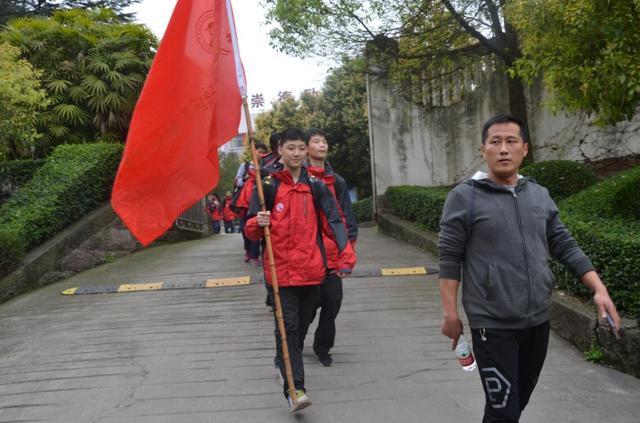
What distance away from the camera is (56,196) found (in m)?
11.1

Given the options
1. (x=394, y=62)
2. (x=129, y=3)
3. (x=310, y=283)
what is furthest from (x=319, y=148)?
(x=129, y=3)

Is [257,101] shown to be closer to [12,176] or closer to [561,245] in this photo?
[12,176]

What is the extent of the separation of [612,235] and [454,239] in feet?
9.53

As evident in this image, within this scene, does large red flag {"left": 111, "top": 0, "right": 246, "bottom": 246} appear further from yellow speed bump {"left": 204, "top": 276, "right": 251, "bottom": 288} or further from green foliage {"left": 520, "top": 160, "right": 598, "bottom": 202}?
green foliage {"left": 520, "top": 160, "right": 598, "bottom": 202}

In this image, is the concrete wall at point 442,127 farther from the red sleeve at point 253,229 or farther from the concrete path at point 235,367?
the red sleeve at point 253,229

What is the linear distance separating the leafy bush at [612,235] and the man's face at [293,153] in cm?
251

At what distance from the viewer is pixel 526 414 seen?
441 centimetres

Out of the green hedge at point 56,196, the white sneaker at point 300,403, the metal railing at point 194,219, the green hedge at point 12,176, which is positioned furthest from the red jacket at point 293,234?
the metal railing at point 194,219

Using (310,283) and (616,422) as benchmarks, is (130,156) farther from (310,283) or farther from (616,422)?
(616,422)

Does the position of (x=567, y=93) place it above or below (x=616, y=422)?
above

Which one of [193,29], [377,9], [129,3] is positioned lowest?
[193,29]

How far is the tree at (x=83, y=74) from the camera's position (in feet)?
48.7

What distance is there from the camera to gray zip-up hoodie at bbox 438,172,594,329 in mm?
3197

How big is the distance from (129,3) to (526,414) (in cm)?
2911
